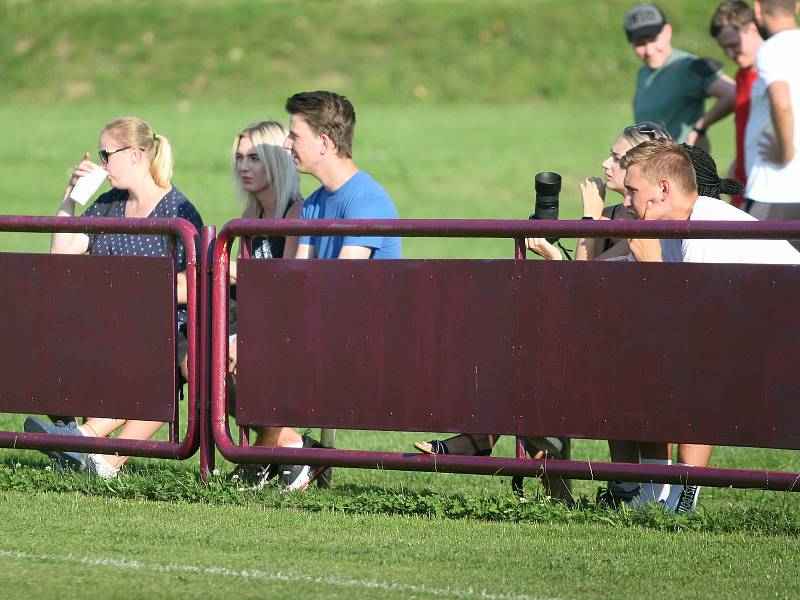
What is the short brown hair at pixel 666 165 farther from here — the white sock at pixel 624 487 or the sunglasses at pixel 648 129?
the white sock at pixel 624 487

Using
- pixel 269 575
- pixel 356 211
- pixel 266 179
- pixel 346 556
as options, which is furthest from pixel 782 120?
pixel 269 575

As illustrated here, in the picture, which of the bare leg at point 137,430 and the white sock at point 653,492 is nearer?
the white sock at point 653,492

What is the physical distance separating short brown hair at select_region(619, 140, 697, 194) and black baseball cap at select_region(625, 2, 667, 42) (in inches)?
177

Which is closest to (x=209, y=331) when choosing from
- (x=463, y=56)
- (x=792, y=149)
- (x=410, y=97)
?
(x=792, y=149)

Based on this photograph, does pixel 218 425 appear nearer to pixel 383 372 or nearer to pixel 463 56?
pixel 383 372

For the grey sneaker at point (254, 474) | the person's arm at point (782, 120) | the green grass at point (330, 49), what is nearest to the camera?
the grey sneaker at point (254, 474)

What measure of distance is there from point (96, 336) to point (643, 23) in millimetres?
5587

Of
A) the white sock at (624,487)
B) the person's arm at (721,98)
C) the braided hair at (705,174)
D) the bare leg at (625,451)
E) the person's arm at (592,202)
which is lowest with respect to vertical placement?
the white sock at (624,487)

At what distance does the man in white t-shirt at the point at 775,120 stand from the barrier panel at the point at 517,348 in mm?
2299

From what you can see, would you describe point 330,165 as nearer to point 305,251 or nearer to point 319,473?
point 305,251

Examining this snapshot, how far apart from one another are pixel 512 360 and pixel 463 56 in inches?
1352

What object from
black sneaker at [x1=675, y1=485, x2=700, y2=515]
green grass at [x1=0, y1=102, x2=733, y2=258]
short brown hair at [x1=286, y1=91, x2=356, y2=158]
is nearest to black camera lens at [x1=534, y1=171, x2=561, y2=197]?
short brown hair at [x1=286, y1=91, x2=356, y2=158]

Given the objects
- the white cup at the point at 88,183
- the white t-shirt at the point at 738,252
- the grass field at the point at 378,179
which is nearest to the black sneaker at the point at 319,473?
the grass field at the point at 378,179

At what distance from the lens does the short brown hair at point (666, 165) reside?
6387 mm
